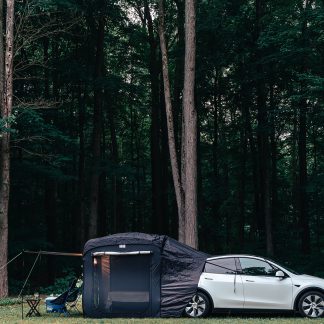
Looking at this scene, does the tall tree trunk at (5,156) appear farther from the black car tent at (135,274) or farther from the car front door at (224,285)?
the car front door at (224,285)

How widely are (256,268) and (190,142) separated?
5733mm

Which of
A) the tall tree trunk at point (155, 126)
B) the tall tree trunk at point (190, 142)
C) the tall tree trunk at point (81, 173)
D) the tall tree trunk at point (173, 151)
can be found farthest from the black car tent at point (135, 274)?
the tall tree trunk at point (155, 126)

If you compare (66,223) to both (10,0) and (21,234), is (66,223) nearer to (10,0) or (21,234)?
(21,234)

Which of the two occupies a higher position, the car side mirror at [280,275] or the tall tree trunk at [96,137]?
the tall tree trunk at [96,137]

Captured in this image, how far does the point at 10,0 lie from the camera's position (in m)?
19.5

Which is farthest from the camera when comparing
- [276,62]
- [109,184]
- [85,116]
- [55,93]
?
[109,184]

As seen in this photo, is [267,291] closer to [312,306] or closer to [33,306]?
[312,306]

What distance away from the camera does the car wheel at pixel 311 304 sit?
13453mm

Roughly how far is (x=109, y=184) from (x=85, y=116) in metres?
9.29

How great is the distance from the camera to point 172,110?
102ft

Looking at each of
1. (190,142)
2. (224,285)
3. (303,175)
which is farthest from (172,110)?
(224,285)

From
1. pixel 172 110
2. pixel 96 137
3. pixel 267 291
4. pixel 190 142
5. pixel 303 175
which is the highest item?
pixel 172 110

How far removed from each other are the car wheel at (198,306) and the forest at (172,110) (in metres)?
4.01

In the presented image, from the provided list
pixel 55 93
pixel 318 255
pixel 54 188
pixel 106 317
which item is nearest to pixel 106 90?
pixel 55 93
